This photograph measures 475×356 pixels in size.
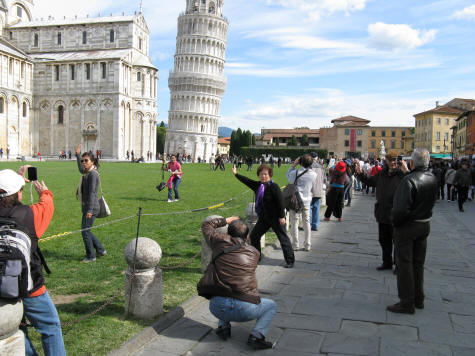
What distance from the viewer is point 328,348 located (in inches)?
154

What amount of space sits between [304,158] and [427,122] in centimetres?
8566

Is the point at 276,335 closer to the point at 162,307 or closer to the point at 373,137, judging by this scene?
the point at 162,307

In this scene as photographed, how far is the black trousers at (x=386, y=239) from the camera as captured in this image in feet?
21.5

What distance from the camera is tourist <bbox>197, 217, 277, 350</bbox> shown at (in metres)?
3.87

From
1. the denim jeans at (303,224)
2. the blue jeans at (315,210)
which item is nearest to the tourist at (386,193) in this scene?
the denim jeans at (303,224)

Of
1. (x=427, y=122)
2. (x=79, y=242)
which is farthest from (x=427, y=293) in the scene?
(x=427, y=122)

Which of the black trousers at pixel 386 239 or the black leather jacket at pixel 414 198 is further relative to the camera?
the black trousers at pixel 386 239

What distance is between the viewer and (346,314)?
4762mm

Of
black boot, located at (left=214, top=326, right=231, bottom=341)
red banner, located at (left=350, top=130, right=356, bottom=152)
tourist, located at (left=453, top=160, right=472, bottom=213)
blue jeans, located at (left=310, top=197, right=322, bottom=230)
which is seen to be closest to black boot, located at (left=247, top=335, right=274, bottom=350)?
black boot, located at (left=214, top=326, right=231, bottom=341)

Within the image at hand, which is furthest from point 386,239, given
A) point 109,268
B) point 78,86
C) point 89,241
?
point 78,86

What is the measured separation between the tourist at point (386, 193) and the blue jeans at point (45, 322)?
463 cm

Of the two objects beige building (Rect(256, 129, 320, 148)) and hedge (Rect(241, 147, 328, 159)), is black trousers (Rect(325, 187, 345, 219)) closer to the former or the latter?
hedge (Rect(241, 147, 328, 159))

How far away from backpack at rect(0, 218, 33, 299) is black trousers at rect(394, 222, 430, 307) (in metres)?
3.75

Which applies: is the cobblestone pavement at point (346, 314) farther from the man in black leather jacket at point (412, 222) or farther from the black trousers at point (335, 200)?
the black trousers at point (335, 200)
